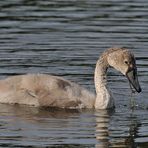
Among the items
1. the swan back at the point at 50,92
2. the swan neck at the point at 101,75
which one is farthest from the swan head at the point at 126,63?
the swan back at the point at 50,92

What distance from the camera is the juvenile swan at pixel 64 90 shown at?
16250 mm

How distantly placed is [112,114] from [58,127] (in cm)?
156

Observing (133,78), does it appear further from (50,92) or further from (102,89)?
(50,92)

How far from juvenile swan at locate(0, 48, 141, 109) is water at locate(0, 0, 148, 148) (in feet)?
0.73

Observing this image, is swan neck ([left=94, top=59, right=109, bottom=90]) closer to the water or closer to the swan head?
the swan head

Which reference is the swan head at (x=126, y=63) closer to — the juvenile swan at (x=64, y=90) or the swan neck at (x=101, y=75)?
the juvenile swan at (x=64, y=90)

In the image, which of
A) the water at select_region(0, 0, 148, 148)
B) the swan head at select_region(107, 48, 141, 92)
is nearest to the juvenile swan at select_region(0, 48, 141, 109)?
the swan head at select_region(107, 48, 141, 92)

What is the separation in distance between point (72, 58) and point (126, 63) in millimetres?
3278

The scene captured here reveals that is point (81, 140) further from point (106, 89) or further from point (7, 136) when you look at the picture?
point (106, 89)

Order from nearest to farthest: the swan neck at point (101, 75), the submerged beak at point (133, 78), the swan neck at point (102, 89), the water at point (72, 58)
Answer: the water at point (72, 58) < the submerged beak at point (133, 78) < the swan neck at point (102, 89) < the swan neck at point (101, 75)

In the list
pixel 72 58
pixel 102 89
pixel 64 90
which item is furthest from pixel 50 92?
pixel 72 58

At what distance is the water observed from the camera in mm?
13922

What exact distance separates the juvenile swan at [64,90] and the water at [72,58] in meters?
0.22

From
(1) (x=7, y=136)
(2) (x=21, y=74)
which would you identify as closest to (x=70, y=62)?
(2) (x=21, y=74)
